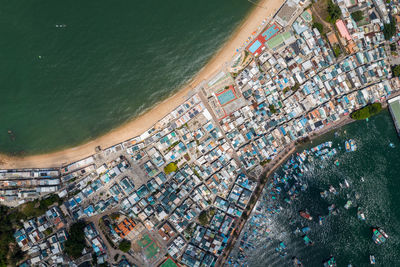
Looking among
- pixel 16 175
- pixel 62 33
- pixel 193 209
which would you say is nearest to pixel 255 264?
pixel 193 209

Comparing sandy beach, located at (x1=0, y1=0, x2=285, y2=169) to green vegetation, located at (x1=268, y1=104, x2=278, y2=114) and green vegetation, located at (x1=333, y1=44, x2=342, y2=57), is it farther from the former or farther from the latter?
green vegetation, located at (x1=333, y1=44, x2=342, y2=57)

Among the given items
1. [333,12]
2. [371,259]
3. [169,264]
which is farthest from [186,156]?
[371,259]

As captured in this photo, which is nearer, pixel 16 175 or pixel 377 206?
pixel 16 175

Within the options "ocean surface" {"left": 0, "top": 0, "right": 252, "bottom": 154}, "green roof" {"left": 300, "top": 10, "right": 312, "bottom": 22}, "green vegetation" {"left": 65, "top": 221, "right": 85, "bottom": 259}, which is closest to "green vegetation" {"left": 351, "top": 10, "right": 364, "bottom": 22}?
"green roof" {"left": 300, "top": 10, "right": 312, "bottom": 22}

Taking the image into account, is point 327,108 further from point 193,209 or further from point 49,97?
point 49,97

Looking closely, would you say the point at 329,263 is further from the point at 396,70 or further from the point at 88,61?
the point at 88,61
